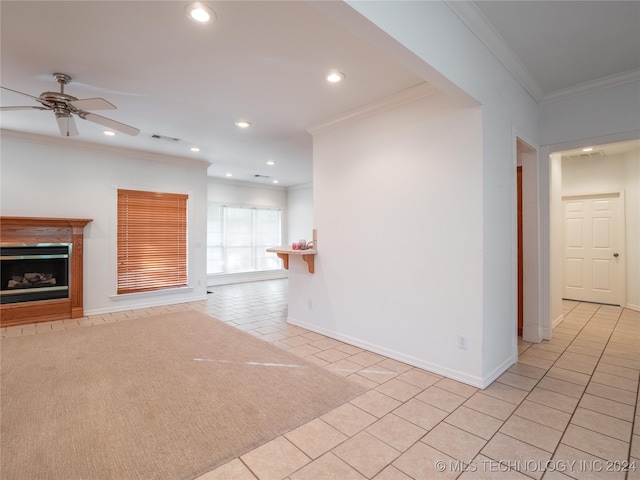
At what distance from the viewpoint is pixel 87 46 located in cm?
242

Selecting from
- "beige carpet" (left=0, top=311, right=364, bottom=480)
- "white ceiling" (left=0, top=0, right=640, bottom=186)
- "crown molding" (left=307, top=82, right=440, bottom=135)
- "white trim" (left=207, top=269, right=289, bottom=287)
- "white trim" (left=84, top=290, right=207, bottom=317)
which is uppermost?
"white ceiling" (left=0, top=0, right=640, bottom=186)

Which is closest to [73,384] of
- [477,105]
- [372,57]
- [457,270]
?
[457,270]

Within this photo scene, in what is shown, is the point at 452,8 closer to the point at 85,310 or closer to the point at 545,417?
the point at 545,417

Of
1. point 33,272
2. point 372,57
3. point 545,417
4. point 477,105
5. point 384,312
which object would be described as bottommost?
point 545,417

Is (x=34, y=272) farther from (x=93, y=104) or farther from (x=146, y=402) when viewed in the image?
(x=146, y=402)

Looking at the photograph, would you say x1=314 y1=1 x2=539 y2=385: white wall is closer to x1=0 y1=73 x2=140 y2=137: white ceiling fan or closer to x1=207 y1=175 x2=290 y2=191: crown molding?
x1=0 y1=73 x2=140 y2=137: white ceiling fan

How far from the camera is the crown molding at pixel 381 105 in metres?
2.96

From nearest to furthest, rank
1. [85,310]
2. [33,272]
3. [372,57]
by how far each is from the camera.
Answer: [372,57] < [33,272] < [85,310]

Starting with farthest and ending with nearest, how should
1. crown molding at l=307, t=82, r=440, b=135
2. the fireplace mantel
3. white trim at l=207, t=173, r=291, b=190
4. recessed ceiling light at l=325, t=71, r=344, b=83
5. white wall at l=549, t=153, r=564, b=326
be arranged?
white trim at l=207, t=173, r=291, b=190, the fireplace mantel, white wall at l=549, t=153, r=564, b=326, crown molding at l=307, t=82, r=440, b=135, recessed ceiling light at l=325, t=71, r=344, b=83

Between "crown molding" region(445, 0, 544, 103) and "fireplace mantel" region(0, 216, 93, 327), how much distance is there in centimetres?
557

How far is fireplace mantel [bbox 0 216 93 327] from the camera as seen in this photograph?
14.6 ft

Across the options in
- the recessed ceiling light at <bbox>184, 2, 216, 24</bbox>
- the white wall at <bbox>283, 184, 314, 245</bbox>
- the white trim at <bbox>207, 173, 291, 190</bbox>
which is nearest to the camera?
the recessed ceiling light at <bbox>184, 2, 216, 24</bbox>

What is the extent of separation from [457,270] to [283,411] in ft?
6.10

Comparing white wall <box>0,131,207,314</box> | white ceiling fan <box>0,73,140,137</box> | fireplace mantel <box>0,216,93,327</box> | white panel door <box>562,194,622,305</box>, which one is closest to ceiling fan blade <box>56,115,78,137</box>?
white ceiling fan <box>0,73,140,137</box>
